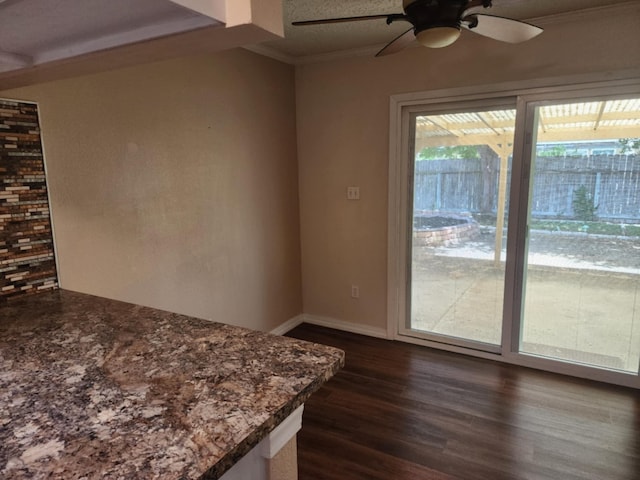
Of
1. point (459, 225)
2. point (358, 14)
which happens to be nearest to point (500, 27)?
point (358, 14)

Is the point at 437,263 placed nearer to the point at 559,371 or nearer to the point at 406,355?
the point at 406,355

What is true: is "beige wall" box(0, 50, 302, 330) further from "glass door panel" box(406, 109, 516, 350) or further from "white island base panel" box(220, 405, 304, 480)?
"white island base panel" box(220, 405, 304, 480)

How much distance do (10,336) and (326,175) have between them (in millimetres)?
A: 2663

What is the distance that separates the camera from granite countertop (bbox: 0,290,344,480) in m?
0.68

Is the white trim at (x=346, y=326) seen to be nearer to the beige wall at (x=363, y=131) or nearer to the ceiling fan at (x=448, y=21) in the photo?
the beige wall at (x=363, y=131)

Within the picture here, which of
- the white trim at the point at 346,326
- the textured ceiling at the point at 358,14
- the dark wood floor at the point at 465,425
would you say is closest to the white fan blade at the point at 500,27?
the textured ceiling at the point at 358,14

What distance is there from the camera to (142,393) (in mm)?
884

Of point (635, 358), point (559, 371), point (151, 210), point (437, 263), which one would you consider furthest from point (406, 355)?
point (151, 210)

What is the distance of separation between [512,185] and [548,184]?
0.76 feet

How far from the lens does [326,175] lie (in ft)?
11.5

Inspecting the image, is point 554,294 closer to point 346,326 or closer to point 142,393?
point 346,326

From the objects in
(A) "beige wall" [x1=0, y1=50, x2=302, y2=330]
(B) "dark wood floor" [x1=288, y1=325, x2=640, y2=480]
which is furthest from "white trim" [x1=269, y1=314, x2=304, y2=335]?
(B) "dark wood floor" [x1=288, y1=325, x2=640, y2=480]

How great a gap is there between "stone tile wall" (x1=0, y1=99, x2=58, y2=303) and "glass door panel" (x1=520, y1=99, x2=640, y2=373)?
2962 mm

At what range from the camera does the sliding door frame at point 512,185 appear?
101 inches
